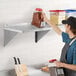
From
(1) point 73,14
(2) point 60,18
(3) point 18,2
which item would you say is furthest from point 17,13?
(1) point 73,14

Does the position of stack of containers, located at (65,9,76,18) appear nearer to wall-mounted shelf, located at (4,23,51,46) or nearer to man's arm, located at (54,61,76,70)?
wall-mounted shelf, located at (4,23,51,46)

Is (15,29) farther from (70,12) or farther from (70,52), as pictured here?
(70,12)

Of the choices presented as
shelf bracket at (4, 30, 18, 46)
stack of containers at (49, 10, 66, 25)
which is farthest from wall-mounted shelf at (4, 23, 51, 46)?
stack of containers at (49, 10, 66, 25)

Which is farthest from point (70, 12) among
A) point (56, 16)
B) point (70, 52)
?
point (70, 52)

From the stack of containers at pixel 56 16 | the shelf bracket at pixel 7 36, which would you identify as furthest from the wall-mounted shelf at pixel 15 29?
the stack of containers at pixel 56 16

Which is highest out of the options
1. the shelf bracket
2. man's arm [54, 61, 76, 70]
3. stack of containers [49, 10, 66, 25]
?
stack of containers [49, 10, 66, 25]

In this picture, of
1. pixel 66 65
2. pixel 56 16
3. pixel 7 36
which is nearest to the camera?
pixel 66 65

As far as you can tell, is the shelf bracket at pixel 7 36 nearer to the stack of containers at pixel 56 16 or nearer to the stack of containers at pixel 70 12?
the stack of containers at pixel 56 16

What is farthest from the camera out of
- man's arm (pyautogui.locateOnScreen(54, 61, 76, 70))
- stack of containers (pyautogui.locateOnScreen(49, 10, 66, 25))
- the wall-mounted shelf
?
stack of containers (pyautogui.locateOnScreen(49, 10, 66, 25))

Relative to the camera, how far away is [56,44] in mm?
2602

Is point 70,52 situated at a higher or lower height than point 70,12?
lower

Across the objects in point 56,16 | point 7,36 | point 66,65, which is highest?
point 56,16

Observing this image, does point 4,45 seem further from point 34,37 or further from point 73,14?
point 73,14

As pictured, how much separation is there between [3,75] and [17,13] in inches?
22.9
